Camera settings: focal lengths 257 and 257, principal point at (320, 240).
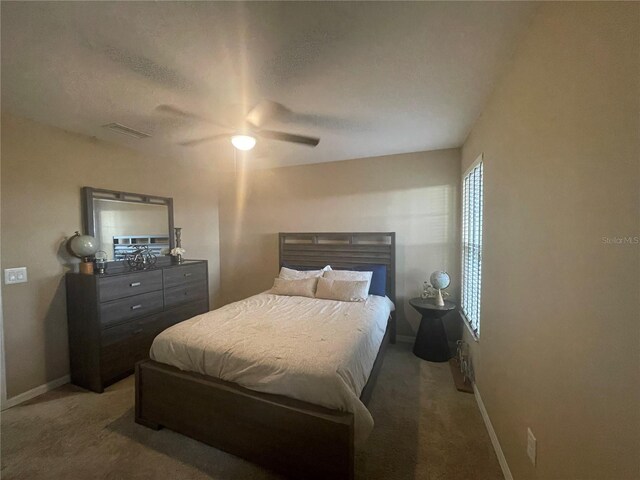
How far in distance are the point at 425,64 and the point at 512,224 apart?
114cm

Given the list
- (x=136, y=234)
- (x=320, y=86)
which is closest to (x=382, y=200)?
(x=320, y=86)

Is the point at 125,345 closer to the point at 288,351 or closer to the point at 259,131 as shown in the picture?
the point at 288,351

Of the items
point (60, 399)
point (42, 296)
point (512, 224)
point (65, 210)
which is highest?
point (65, 210)

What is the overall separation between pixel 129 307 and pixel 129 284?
24cm

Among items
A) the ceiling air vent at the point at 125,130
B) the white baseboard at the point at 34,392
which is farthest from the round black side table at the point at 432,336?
the white baseboard at the point at 34,392

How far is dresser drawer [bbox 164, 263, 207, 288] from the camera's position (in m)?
3.16

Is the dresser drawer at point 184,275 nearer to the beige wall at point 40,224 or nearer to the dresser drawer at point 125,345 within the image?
the dresser drawer at point 125,345

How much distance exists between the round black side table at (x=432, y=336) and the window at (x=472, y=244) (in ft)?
0.98

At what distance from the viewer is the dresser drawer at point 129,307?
2498mm

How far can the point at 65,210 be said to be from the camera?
264cm

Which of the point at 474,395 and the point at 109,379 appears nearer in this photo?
the point at 474,395

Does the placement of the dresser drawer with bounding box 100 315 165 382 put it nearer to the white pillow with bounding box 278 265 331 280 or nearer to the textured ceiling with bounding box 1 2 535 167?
the white pillow with bounding box 278 265 331 280

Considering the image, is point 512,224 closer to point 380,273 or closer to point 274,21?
point 274,21

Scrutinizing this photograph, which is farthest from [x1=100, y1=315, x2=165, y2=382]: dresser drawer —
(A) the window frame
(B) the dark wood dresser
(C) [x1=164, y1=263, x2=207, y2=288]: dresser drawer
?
(A) the window frame
